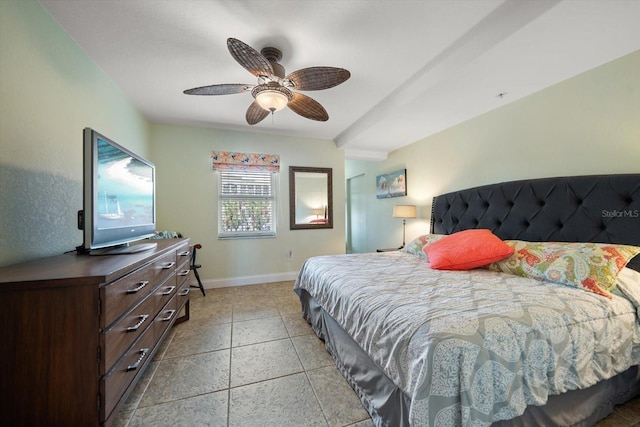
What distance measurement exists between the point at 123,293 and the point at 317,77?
167 cm

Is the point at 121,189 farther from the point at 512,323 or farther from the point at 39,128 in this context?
the point at 512,323

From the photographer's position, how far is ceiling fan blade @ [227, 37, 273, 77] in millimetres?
1310

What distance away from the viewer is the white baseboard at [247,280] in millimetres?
3279

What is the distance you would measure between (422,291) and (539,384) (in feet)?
1.74

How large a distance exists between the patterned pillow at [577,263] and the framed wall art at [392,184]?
2.17m

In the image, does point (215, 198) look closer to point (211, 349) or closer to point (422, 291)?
point (211, 349)

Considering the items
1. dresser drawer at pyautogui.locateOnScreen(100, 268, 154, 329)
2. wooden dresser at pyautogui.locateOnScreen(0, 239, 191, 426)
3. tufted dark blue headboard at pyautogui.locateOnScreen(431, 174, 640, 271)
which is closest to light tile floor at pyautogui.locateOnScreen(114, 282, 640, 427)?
wooden dresser at pyautogui.locateOnScreen(0, 239, 191, 426)

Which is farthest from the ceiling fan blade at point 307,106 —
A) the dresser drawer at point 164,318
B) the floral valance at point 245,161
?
the dresser drawer at point 164,318

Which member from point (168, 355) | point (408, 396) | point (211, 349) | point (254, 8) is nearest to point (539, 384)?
point (408, 396)

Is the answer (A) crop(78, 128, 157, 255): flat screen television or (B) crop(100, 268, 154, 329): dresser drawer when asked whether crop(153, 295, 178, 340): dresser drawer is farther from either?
(A) crop(78, 128, 157, 255): flat screen television

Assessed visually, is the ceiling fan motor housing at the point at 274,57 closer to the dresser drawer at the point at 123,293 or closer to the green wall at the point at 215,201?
the dresser drawer at the point at 123,293

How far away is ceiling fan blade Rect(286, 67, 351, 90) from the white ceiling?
269mm

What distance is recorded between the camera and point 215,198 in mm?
3338

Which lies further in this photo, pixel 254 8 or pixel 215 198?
pixel 215 198
